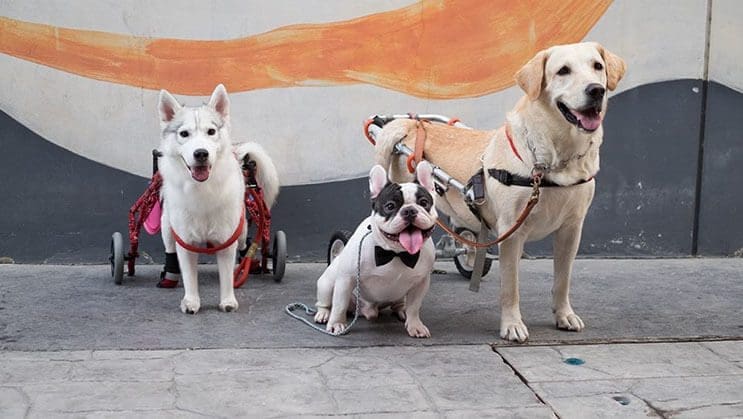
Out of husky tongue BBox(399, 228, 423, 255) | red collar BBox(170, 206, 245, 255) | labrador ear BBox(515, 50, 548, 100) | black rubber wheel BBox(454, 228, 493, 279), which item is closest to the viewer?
husky tongue BBox(399, 228, 423, 255)

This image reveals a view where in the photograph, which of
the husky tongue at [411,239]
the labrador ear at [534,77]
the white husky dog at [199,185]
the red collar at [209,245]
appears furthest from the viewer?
the red collar at [209,245]

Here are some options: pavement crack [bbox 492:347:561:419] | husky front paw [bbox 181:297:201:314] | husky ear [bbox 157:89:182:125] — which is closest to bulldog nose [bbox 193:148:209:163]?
husky ear [bbox 157:89:182:125]

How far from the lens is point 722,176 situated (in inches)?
270

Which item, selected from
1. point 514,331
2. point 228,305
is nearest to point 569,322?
point 514,331

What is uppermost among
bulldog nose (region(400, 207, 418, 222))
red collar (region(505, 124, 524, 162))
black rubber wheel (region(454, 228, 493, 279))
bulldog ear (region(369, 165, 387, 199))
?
red collar (region(505, 124, 524, 162))

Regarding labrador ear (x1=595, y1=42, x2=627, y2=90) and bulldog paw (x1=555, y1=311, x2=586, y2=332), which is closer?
labrador ear (x1=595, y1=42, x2=627, y2=90)

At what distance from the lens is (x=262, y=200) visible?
5.67 metres

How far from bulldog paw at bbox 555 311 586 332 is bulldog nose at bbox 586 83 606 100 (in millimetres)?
1375

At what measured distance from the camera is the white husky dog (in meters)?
4.68

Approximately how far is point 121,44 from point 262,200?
5.27 feet

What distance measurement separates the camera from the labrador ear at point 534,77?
4230 mm

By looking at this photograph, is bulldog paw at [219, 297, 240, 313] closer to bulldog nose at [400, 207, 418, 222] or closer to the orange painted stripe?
bulldog nose at [400, 207, 418, 222]

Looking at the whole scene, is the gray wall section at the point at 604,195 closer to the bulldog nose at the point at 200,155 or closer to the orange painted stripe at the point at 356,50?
the orange painted stripe at the point at 356,50

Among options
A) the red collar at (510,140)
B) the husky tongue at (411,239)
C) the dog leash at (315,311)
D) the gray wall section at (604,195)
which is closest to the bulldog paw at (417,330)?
the dog leash at (315,311)
